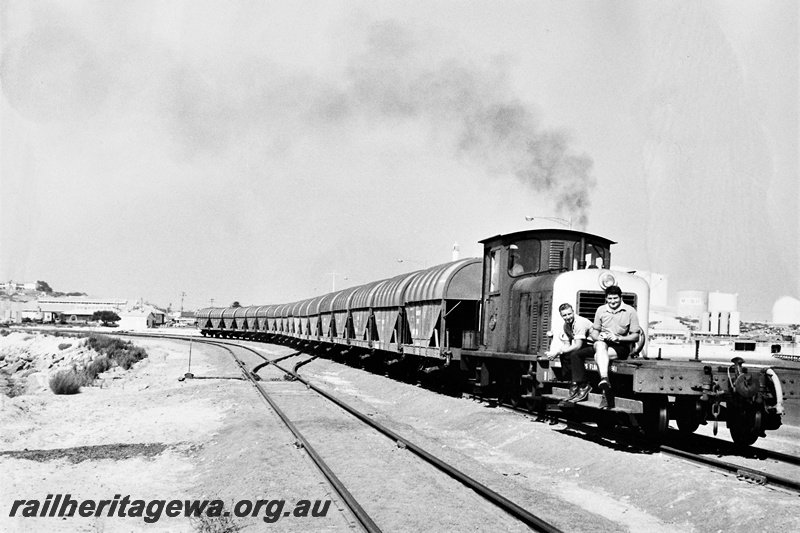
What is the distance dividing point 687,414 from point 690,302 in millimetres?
108358

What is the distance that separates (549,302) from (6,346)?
5918 cm

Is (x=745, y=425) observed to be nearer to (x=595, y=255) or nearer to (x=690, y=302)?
(x=595, y=255)

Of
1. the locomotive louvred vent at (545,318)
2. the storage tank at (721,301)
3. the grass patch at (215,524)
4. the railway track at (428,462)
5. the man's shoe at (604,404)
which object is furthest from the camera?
the storage tank at (721,301)

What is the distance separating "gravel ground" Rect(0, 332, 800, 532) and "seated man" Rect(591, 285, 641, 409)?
1443mm

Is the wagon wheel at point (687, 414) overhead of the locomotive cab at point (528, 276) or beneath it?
beneath

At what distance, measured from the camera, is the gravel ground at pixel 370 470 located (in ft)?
25.0

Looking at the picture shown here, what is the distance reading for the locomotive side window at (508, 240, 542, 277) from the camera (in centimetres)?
1473

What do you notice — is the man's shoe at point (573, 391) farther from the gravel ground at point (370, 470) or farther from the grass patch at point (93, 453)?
the grass patch at point (93, 453)

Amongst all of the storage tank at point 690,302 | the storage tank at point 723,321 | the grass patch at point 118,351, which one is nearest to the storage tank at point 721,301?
the storage tank at point 690,302

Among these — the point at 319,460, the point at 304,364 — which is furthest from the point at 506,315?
the point at 304,364

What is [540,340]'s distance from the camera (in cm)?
1362

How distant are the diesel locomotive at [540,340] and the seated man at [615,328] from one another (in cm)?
28

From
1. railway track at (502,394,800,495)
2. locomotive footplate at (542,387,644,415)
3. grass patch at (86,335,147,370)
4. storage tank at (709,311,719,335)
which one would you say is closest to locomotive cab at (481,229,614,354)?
locomotive footplate at (542,387,644,415)

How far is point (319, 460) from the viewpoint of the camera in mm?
9828
